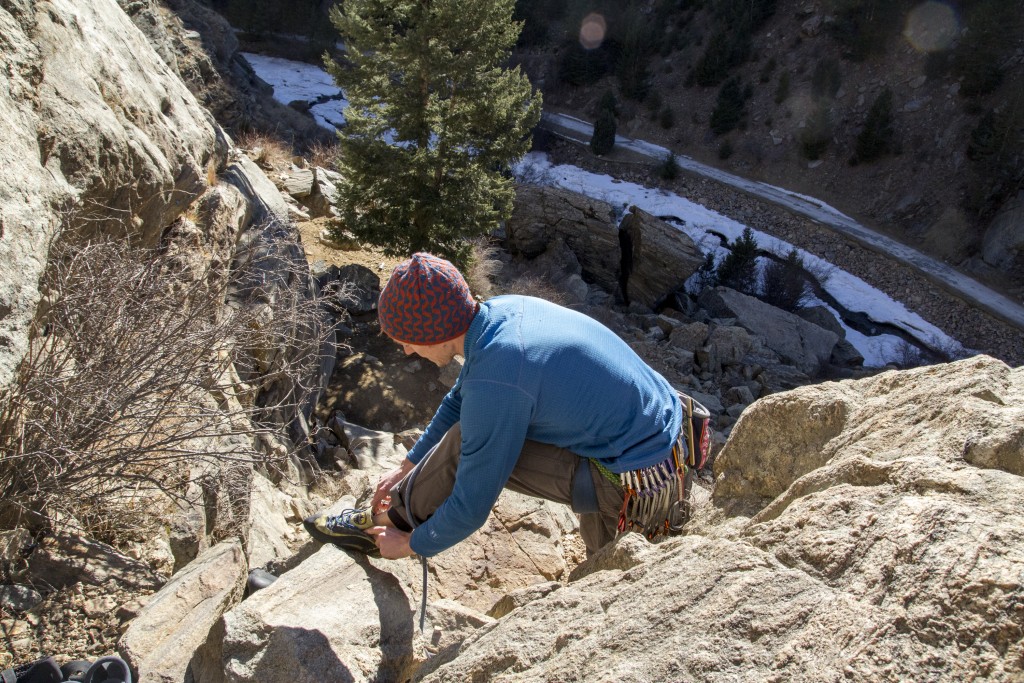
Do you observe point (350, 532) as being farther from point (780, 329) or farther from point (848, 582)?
point (780, 329)

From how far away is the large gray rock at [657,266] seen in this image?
1686 centimetres

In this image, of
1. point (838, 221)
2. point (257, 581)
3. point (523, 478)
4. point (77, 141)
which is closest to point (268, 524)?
point (257, 581)

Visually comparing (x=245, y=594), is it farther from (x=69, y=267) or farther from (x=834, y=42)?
(x=834, y=42)

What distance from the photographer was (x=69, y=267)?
3051 millimetres

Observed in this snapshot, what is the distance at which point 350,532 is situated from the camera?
2611 millimetres

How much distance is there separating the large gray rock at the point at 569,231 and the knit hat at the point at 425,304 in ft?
47.6

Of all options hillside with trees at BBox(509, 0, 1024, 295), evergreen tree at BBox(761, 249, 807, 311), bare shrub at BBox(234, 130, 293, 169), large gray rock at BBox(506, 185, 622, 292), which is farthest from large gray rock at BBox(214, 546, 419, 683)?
hillside with trees at BBox(509, 0, 1024, 295)

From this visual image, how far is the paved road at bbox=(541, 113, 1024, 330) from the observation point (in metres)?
19.5

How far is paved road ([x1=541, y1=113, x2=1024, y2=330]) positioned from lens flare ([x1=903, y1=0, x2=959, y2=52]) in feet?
27.8

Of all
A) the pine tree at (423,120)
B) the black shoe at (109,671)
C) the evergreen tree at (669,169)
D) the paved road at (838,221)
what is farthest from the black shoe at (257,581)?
the evergreen tree at (669,169)

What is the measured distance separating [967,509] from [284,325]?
185 inches

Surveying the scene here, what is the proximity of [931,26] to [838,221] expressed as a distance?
10901 millimetres

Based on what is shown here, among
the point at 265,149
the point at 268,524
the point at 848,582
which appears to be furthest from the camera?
the point at 265,149

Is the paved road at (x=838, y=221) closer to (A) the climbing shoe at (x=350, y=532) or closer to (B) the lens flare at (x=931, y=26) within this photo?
(B) the lens flare at (x=931, y=26)
